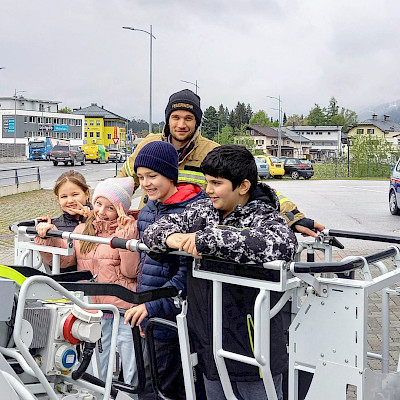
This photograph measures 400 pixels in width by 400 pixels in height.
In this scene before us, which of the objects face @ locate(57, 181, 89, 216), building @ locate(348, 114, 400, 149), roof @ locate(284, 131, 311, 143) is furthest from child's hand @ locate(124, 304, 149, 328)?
Answer: building @ locate(348, 114, 400, 149)

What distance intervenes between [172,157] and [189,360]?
1.12 metres

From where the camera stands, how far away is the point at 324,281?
102 inches

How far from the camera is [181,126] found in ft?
14.0

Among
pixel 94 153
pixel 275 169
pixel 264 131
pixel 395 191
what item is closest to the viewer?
pixel 395 191

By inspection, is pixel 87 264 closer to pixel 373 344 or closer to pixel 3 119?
pixel 373 344

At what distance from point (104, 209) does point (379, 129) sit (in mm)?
139515

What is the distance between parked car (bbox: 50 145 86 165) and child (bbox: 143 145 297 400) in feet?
180

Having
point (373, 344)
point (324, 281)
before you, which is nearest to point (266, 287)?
point (324, 281)

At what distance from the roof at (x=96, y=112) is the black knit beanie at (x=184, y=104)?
13407cm

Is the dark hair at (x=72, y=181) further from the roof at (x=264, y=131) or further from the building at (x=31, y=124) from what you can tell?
the roof at (x=264, y=131)

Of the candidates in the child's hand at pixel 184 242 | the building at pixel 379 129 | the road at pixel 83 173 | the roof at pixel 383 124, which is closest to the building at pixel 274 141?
the building at pixel 379 129

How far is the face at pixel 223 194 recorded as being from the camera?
2938 millimetres

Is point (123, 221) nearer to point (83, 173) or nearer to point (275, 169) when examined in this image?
point (275, 169)

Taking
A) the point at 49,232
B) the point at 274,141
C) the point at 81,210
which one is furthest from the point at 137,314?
the point at 274,141
